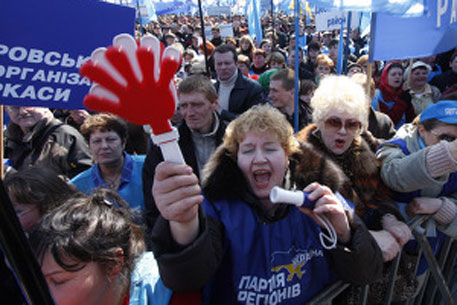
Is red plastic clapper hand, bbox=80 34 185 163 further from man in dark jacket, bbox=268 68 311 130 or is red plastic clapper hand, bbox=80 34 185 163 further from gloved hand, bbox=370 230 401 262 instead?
man in dark jacket, bbox=268 68 311 130

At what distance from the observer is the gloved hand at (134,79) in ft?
2.31

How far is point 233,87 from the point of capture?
3.62 meters

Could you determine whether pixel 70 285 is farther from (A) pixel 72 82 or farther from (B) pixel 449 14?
(B) pixel 449 14

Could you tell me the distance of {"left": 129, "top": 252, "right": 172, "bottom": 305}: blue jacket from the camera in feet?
3.93

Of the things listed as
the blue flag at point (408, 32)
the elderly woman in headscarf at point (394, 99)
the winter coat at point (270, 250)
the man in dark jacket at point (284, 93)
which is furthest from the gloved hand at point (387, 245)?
the elderly woman in headscarf at point (394, 99)

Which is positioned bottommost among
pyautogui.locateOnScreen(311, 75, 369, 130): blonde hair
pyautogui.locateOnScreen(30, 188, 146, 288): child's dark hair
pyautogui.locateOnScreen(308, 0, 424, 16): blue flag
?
pyautogui.locateOnScreen(30, 188, 146, 288): child's dark hair

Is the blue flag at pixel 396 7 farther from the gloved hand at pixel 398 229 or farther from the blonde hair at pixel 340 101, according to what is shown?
the gloved hand at pixel 398 229

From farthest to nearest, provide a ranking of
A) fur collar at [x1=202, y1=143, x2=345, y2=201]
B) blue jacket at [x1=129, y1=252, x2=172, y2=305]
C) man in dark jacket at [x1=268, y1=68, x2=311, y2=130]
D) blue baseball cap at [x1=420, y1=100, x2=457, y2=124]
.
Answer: man in dark jacket at [x1=268, y1=68, x2=311, y2=130]
blue baseball cap at [x1=420, y1=100, x2=457, y2=124]
fur collar at [x1=202, y1=143, x2=345, y2=201]
blue jacket at [x1=129, y1=252, x2=172, y2=305]

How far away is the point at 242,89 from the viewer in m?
3.59

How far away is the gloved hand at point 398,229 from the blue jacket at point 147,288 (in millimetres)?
1059

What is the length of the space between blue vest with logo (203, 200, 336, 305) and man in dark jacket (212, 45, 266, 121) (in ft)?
7.52

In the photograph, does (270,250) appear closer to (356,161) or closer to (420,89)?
(356,161)

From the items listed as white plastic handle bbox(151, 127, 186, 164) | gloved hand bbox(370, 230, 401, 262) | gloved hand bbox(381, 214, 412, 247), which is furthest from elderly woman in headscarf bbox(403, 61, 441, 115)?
white plastic handle bbox(151, 127, 186, 164)

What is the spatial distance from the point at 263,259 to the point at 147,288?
1.51ft
